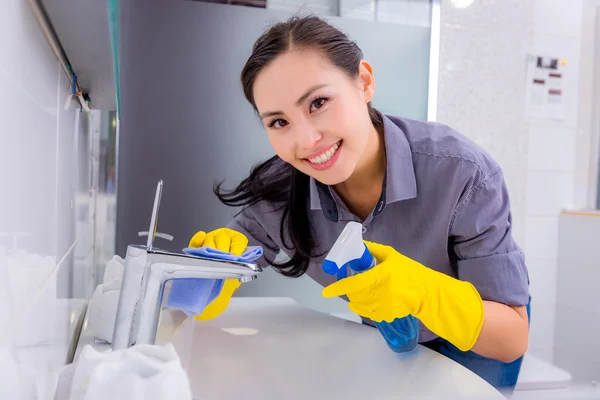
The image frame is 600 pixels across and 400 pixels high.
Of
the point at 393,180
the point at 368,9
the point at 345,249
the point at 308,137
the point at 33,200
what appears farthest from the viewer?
the point at 368,9

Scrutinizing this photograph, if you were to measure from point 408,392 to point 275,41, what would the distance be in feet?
2.09

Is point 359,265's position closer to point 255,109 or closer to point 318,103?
point 318,103

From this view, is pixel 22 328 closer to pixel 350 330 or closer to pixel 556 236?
pixel 350 330

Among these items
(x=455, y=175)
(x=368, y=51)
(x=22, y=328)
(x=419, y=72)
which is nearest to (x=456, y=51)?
(x=419, y=72)

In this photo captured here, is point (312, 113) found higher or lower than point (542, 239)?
higher

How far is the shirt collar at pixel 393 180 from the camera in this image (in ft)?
3.28

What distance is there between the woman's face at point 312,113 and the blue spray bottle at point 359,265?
0.74ft

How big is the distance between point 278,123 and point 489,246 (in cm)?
45

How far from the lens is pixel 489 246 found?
948mm

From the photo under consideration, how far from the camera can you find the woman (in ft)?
2.71

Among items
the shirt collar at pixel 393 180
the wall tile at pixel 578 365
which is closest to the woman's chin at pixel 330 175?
the shirt collar at pixel 393 180

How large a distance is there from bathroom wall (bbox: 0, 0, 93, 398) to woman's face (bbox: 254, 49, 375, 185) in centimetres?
34

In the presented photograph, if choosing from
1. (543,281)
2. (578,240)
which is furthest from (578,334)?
(578,240)

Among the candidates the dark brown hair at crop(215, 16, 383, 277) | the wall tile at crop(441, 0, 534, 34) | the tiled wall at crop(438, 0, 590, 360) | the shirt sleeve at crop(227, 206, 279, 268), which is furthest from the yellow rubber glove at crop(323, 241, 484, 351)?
the wall tile at crop(441, 0, 534, 34)
